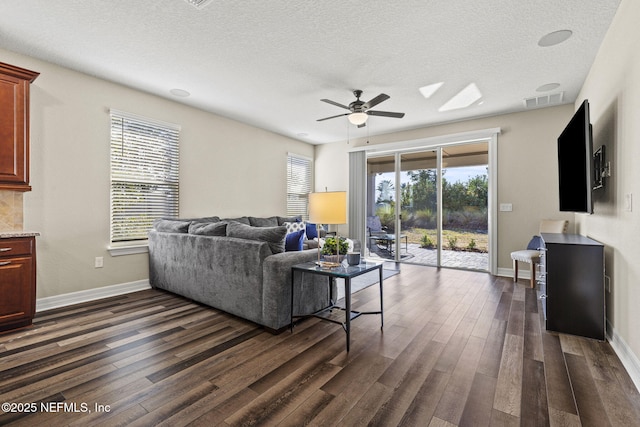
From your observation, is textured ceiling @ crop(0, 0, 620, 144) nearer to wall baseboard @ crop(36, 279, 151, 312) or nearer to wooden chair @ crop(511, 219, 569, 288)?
wooden chair @ crop(511, 219, 569, 288)

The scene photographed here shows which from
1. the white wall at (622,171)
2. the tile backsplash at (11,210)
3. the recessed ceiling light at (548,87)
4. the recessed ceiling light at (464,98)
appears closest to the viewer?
the white wall at (622,171)

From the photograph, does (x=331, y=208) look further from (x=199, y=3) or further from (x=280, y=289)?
(x=199, y=3)

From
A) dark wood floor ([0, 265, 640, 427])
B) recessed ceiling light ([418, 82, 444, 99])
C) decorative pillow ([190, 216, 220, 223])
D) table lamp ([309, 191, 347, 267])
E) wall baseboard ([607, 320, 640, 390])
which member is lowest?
dark wood floor ([0, 265, 640, 427])

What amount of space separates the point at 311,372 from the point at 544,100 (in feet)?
15.9

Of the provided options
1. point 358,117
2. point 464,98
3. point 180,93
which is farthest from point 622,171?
point 180,93

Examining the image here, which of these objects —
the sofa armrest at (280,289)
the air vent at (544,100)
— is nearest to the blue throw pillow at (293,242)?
the sofa armrest at (280,289)

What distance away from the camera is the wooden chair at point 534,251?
4.11m

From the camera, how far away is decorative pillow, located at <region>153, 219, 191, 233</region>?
12.3 ft

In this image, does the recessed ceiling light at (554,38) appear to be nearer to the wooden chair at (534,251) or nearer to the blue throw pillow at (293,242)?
the wooden chair at (534,251)

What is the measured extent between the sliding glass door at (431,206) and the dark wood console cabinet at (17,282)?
212 inches

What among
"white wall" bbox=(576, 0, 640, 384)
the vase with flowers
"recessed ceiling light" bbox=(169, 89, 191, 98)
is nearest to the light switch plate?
"white wall" bbox=(576, 0, 640, 384)

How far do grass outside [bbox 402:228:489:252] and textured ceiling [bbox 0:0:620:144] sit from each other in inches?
90.2

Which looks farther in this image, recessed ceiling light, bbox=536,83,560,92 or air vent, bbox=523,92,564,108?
air vent, bbox=523,92,564,108

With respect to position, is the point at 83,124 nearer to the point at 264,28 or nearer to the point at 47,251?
the point at 47,251
